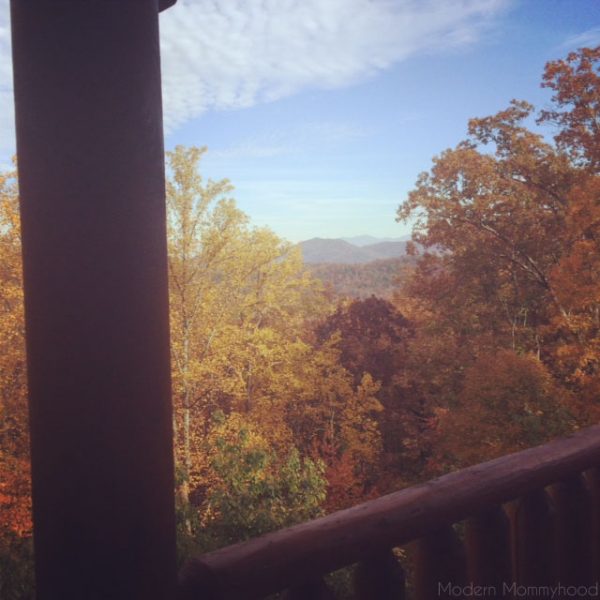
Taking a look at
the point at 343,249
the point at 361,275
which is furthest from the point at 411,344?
the point at 343,249

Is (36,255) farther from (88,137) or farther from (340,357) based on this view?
(340,357)

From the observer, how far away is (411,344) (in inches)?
623

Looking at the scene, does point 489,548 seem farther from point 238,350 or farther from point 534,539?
point 238,350

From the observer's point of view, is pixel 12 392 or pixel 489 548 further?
pixel 12 392

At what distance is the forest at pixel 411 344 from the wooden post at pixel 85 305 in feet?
27.9

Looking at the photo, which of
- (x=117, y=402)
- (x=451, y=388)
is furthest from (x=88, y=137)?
(x=451, y=388)

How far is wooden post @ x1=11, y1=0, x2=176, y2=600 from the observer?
2.63 ft

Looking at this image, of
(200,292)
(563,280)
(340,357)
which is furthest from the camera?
(340,357)

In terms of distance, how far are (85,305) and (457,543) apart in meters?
0.96

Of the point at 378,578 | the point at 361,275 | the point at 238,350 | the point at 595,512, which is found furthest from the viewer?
the point at 361,275

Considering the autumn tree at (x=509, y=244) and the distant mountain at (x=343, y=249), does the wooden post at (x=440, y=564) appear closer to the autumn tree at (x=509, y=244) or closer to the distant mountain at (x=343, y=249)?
the autumn tree at (x=509, y=244)

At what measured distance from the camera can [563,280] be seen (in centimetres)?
1248

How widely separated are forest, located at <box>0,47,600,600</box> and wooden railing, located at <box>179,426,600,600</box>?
790 cm

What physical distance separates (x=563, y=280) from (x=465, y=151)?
198 inches
